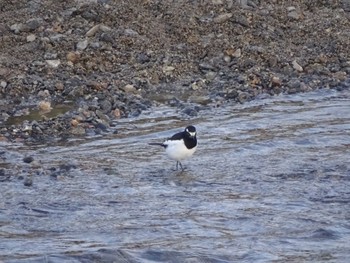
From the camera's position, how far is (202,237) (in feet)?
34.8

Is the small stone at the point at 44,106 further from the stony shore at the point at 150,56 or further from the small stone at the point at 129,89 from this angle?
the small stone at the point at 129,89

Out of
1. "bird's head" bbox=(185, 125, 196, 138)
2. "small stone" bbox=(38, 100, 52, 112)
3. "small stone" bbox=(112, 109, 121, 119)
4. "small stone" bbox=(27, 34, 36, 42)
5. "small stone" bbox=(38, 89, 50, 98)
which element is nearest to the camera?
"bird's head" bbox=(185, 125, 196, 138)

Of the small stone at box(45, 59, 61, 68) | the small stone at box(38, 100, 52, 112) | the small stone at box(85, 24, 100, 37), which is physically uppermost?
the small stone at box(85, 24, 100, 37)

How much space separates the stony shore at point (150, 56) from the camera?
16031 mm

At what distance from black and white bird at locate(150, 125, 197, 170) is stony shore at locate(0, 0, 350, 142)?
5.54 feet

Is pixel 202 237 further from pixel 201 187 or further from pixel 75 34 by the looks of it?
pixel 75 34

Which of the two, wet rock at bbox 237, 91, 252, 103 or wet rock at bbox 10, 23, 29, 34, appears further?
wet rock at bbox 10, 23, 29, 34

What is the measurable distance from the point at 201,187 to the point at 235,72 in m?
5.42

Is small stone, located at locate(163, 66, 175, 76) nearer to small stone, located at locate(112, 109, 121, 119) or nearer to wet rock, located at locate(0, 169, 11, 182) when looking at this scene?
small stone, located at locate(112, 109, 121, 119)

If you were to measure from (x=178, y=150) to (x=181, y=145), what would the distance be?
0.25 ft

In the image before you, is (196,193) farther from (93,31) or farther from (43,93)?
(93,31)

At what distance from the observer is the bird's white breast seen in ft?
43.8

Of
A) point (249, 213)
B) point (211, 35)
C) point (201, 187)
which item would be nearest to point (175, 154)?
point (201, 187)

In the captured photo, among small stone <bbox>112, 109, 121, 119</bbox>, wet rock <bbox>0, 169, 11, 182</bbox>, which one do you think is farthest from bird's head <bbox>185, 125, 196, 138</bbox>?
wet rock <bbox>0, 169, 11, 182</bbox>
